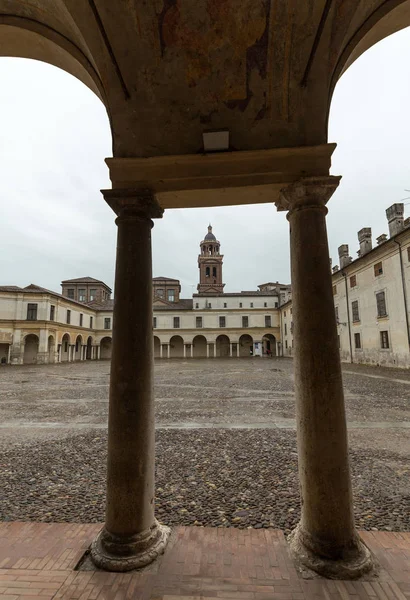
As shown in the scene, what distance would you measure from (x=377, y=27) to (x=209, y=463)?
16.8 feet

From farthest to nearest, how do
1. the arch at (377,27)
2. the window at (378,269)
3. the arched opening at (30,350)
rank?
the arched opening at (30,350) < the window at (378,269) < the arch at (377,27)

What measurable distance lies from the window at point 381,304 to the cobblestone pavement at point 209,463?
13.8 m

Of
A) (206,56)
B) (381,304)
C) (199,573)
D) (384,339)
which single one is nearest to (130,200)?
(206,56)

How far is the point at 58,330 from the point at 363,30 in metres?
39.7

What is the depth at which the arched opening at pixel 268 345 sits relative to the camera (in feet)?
163

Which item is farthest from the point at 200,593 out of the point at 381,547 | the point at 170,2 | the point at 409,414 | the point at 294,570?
the point at 409,414

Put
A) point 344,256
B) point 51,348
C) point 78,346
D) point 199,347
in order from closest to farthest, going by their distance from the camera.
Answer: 1. point 344,256
2. point 51,348
3. point 78,346
4. point 199,347

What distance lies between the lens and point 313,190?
257cm

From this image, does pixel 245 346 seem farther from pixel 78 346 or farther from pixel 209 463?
pixel 209 463

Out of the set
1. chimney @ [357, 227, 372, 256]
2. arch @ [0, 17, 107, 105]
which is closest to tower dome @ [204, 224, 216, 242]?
chimney @ [357, 227, 372, 256]

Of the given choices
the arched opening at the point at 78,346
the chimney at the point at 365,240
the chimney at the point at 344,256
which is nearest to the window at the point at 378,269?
the chimney at the point at 365,240

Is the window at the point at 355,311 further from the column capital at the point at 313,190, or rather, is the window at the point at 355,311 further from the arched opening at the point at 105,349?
the arched opening at the point at 105,349

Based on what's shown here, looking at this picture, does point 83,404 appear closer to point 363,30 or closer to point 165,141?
point 165,141

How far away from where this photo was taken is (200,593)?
2.00 m
